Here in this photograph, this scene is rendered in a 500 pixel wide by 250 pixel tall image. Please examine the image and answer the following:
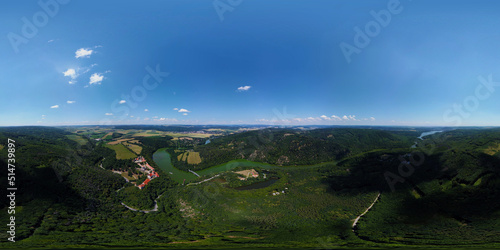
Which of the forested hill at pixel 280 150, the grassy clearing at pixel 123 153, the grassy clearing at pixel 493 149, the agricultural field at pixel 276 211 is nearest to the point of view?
the agricultural field at pixel 276 211

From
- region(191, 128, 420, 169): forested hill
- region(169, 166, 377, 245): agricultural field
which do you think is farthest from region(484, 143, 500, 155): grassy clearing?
region(169, 166, 377, 245): agricultural field

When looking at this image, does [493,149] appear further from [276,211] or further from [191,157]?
[191,157]

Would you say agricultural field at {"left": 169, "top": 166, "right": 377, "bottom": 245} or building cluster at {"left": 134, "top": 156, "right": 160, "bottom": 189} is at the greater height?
building cluster at {"left": 134, "top": 156, "right": 160, "bottom": 189}

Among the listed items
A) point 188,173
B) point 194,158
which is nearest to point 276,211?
point 188,173

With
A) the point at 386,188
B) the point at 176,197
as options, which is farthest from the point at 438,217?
the point at 176,197

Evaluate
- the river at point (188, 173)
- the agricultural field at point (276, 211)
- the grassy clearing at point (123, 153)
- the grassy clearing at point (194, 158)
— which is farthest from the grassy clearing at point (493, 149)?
the grassy clearing at point (123, 153)

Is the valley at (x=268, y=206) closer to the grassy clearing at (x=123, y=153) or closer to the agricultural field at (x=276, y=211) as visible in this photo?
the agricultural field at (x=276, y=211)

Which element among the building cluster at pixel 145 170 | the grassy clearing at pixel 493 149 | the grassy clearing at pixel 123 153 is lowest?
the building cluster at pixel 145 170

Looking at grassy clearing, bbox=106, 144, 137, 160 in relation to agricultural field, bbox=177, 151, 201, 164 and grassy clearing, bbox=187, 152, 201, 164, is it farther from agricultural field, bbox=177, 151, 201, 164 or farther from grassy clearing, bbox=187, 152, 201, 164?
grassy clearing, bbox=187, 152, 201, 164
